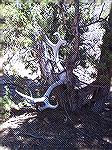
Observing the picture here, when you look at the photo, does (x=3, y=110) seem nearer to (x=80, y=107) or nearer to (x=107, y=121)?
(x=80, y=107)

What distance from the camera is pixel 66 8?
16.5 feet

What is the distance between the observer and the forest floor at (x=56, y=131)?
15.3ft

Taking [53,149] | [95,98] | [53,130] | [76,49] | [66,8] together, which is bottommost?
[53,149]

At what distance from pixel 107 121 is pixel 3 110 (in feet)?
4.77

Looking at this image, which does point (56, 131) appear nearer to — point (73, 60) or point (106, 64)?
point (73, 60)

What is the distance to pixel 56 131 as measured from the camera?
4887 mm

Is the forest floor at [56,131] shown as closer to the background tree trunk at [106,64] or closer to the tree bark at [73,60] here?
the tree bark at [73,60]

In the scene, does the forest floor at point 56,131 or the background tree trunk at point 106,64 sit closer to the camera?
the forest floor at point 56,131

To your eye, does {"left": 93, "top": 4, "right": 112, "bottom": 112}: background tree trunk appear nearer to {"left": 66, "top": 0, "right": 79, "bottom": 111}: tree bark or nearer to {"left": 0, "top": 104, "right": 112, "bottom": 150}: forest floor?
{"left": 66, "top": 0, "right": 79, "bottom": 111}: tree bark

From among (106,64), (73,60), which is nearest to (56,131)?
(73,60)

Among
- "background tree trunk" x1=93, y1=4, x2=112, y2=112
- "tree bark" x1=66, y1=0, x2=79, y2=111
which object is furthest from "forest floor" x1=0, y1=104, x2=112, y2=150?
"background tree trunk" x1=93, y1=4, x2=112, y2=112

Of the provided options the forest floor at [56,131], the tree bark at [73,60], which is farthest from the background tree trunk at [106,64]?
the forest floor at [56,131]

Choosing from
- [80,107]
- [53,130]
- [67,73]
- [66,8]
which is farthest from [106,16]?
[53,130]

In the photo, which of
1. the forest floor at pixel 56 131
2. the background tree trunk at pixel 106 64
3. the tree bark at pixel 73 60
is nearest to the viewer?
the forest floor at pixel 56 131
